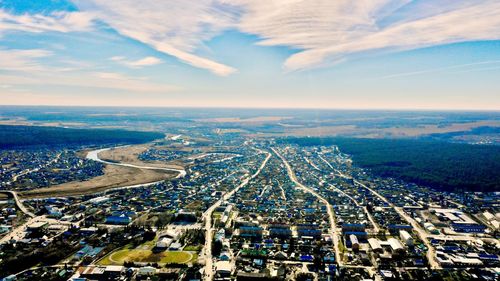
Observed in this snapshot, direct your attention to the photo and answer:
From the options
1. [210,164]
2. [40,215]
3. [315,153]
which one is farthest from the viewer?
[315,153]

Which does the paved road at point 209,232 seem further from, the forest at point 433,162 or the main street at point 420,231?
the forest at point 433,162

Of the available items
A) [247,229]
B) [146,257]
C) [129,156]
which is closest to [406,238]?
[247,229]

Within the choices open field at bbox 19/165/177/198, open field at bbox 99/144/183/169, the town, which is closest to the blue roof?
the town

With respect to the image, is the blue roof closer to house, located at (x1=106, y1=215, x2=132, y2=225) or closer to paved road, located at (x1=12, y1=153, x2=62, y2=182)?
house, located at (x1=106, y1=215, x2=132, y2=225)

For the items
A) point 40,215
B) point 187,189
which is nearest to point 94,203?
point 40,215

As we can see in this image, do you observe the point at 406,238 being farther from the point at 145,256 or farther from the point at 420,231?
the point at 145,256

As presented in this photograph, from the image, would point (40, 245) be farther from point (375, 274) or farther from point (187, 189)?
Answer: point (375, 274)
